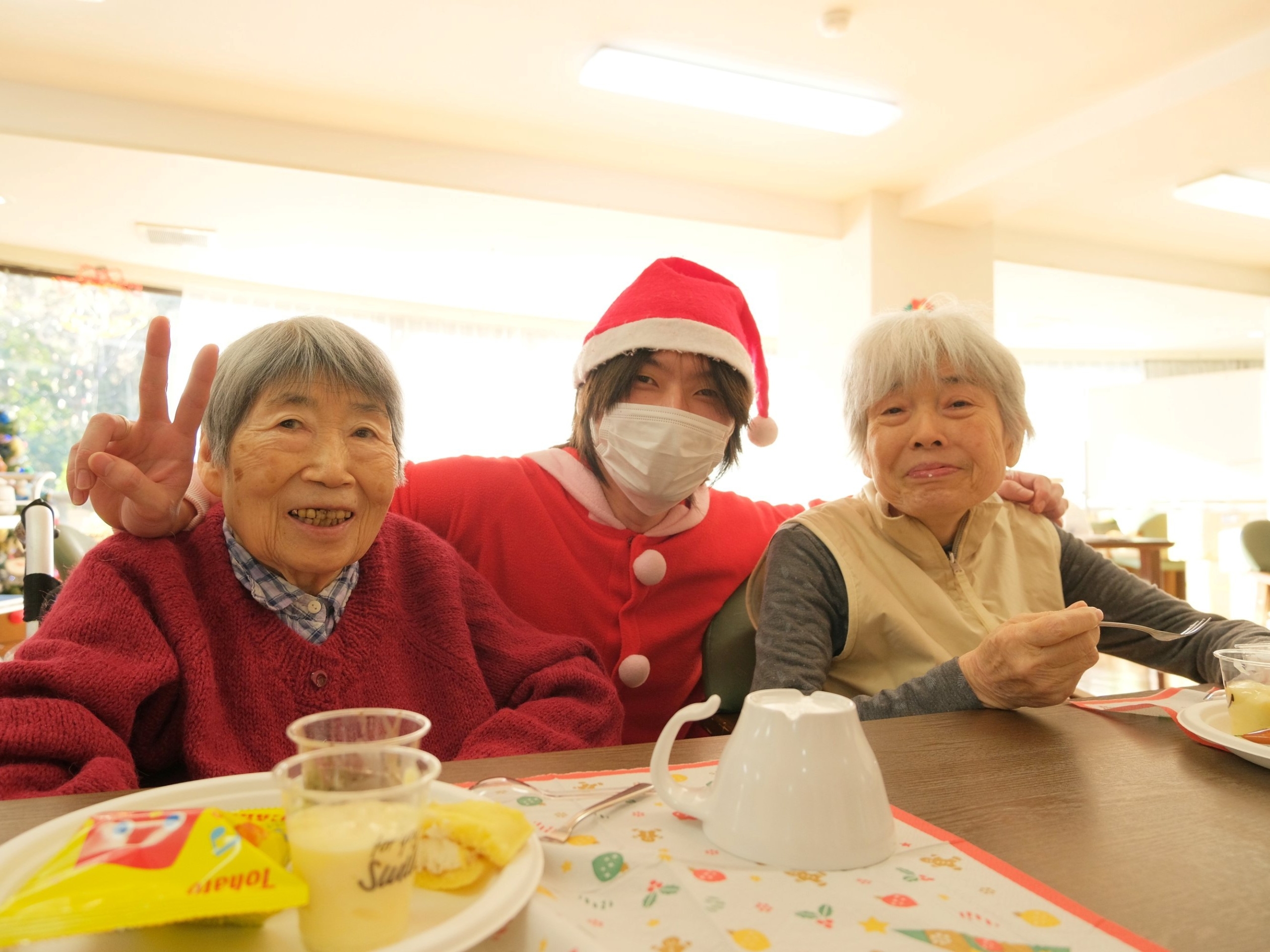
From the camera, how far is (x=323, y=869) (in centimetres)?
46

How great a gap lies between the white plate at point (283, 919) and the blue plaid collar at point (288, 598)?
471 millimetres

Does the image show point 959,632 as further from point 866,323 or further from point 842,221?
point 842,221

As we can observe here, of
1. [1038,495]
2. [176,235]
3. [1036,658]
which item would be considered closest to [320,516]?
[1036,658]

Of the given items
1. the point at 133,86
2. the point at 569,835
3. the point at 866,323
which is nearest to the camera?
the point at 569,835

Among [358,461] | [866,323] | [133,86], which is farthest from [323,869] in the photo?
[133,86]

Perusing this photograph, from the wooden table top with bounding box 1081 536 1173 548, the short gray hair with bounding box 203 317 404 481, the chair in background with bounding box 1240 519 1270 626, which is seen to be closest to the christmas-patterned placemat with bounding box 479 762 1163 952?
the short gray hair with bounding box 203 317 404 481

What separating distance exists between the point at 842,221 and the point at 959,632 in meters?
4.86

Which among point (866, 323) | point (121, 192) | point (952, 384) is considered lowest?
point (952, 384)

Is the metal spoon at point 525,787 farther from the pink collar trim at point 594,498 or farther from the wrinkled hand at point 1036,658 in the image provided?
the pink collar trim at point 594,498

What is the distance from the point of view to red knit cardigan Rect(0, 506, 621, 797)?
0.86m

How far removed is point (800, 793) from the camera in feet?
2.09

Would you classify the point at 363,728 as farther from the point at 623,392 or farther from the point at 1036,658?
the point at 623,392

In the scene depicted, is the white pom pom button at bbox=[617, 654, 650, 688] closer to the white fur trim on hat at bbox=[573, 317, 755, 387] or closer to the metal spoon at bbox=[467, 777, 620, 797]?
the white fur trim on hat at bbox=[573, 317, 755, 387]

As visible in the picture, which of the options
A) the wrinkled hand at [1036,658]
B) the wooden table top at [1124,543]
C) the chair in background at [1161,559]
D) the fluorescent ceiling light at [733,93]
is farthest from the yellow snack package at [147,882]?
the chair in background at [1161,559]
